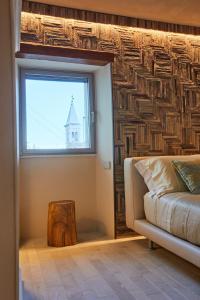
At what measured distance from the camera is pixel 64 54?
333cm

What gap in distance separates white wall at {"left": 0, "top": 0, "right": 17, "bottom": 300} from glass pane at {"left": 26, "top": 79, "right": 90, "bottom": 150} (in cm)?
294

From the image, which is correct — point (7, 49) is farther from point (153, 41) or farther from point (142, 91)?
point (153, 41)

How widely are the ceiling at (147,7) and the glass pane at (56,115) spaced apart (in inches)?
36.5

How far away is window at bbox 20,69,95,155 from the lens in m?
3.64

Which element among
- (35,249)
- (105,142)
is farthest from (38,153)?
(35,249)

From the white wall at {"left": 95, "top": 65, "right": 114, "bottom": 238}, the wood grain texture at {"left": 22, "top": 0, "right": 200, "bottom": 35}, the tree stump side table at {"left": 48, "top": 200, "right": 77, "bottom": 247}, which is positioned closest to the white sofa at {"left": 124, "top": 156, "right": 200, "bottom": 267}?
the white wall at {"left": 95, "top": 65, "right": 114, "bottom": 238}

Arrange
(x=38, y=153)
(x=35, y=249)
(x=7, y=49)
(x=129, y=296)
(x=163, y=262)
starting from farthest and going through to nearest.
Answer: (x=38, y=153)
(x=35, y=249)
(x=163, y=262)
(x=129, y=296)
(x=7, y=49)

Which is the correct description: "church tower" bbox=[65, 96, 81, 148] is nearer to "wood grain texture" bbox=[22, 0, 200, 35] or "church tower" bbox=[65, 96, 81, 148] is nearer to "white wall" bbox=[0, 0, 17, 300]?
"wood grain texture" bbox=[22, 0, 200, 35]

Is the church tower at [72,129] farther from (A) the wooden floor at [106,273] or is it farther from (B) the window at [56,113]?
(A) the wooden floor at [106,273]

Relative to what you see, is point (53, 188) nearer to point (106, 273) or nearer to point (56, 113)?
point (56, 113)

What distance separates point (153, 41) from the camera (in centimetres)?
378

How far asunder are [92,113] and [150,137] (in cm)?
81

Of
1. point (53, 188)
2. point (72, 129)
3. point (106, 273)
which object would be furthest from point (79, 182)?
point (106, 273)

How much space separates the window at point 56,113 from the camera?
11.9 ft
